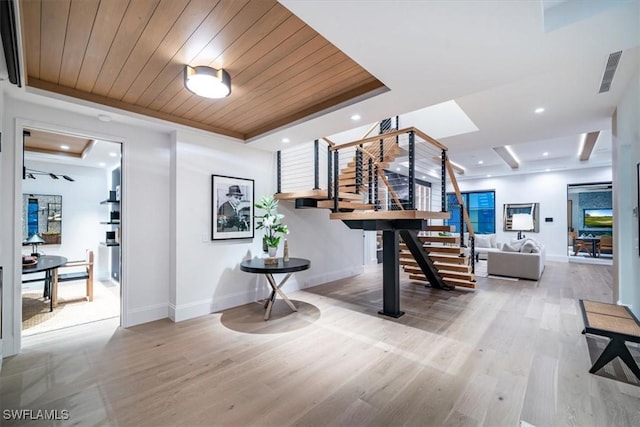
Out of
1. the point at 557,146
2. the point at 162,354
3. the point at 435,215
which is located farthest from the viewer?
the point at 557,146

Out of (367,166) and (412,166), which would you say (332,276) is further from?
(412,166)

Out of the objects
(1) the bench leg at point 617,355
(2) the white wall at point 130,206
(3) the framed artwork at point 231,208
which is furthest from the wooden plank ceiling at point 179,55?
(1) the bench leg at point 617,355

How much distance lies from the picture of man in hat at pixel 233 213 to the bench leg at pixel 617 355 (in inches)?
166

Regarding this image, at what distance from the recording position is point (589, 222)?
30.6 feet

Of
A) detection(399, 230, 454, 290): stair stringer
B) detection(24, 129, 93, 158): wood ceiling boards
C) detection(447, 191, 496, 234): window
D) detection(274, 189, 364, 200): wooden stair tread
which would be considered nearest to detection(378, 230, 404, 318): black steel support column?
detection(399, 230, 454, 290): stair stringer

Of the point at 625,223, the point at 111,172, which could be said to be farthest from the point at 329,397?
the point at 111,172

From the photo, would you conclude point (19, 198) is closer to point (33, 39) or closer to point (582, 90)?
point (33, 39)

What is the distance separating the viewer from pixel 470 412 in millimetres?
1924

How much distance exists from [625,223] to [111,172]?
350 inches

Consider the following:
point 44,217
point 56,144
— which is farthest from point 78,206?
point 56,144

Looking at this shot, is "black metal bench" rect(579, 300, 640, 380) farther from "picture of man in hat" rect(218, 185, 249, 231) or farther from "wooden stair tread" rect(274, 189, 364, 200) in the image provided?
"picture of man in hat" rect(218, 185, 249, 231)

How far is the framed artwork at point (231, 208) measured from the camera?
4.05 metres

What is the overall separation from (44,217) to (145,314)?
4.16 meters

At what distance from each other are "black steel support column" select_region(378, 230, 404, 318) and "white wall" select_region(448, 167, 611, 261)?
7.84 meters
